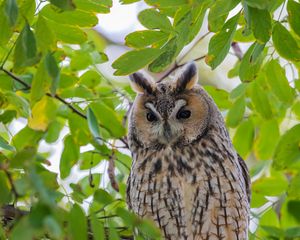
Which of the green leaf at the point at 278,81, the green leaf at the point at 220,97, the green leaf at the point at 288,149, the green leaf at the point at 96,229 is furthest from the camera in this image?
the green leaf at the point at 220,97

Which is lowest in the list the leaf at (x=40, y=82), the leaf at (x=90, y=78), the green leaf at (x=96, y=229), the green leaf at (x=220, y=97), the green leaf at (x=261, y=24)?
the green leaf at (x=96, y=229)

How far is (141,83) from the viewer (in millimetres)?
2973

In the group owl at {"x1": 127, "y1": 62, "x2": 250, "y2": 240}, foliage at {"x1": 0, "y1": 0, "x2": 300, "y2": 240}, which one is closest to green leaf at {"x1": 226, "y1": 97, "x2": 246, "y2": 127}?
Result: foliage at {"x1": 0, "y1": 0, "x2": 300, "y2": 240}

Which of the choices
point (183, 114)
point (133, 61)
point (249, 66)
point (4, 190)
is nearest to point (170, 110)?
point (183, 114)

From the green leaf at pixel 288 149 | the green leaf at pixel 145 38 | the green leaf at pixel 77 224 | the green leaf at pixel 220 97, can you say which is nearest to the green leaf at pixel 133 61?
the green leaf at pixel 145 38

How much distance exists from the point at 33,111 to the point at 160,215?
0.73m

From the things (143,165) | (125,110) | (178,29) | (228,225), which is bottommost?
(228,225)

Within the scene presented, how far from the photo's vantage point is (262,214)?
2.74 m

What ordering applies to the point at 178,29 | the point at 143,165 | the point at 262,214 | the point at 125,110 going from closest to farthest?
the point at 178,29, the point at 262,214, the point at 143,165, the point at 125,110

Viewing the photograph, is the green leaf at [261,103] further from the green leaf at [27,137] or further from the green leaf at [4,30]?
the green leaf at [4,30]

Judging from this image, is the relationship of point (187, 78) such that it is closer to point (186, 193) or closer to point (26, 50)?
point (186, 193)

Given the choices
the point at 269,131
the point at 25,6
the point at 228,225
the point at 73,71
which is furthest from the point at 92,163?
the point at 25,6

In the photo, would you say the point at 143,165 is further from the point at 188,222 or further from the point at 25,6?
the point at 25,6

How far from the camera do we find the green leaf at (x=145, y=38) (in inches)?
78.9
